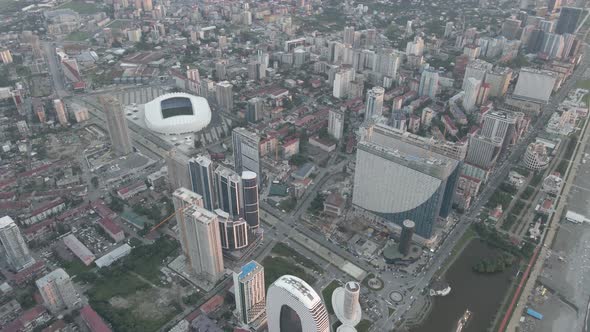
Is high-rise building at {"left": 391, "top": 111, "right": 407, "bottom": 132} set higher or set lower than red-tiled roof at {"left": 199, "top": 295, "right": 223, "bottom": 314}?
higher

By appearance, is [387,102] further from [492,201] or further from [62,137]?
[62,137]

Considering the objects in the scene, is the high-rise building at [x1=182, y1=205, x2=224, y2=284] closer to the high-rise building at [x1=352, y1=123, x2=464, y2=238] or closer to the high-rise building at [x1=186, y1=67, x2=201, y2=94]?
the high-rise building at [x1=352, y1=123, x2=464, y2=238]

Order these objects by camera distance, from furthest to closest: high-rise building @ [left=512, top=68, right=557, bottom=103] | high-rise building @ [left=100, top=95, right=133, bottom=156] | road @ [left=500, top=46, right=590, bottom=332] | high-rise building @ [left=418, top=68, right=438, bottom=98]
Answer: high-rise building @ [left=418, top=68, right=438, bottom=98] < high-rise building @ [left=512, top=68, right=557, bottom=103] < high-rise building @ [left=100, top=95, right=133, bottom=156] < road @ [left=500, top=46, right=590, bottom=332]

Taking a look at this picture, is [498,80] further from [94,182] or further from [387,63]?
[94,182]

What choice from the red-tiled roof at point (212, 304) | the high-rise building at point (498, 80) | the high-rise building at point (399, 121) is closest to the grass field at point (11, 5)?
the high-rise building at point (399, 121)

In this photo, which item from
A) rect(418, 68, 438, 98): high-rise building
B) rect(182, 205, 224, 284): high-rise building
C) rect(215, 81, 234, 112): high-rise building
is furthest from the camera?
rect(418, 68, 438, 98): high-rise building

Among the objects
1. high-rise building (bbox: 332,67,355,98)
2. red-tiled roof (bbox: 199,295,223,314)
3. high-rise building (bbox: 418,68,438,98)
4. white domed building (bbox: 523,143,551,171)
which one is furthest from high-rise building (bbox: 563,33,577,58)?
red-tiled roof (bbox: 199,295,223,314)
